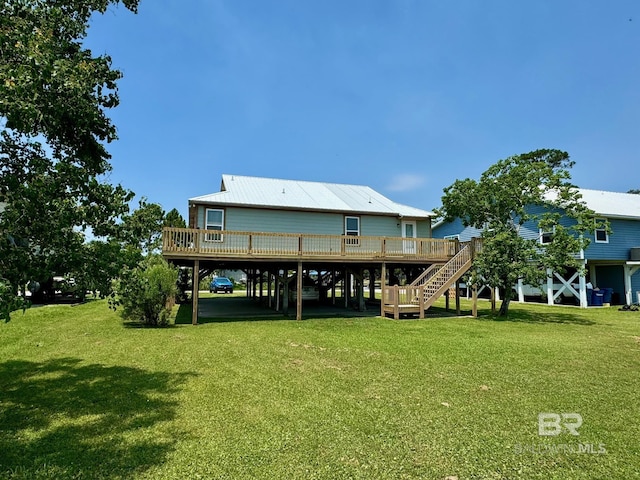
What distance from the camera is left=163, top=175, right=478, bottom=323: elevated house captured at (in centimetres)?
1459

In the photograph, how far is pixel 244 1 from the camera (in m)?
10.7

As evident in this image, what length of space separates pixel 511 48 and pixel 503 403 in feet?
52.5

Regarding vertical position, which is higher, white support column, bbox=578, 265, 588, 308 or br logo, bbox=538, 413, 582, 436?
white support column, bbox=578, 265, 588, 308

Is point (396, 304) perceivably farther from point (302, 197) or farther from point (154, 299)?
point (154, 299)

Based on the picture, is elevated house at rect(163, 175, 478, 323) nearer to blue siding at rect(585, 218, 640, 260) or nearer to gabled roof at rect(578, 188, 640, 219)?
blue siding at rect(585, 218, 640, 260)

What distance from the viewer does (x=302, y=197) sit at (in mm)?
19203

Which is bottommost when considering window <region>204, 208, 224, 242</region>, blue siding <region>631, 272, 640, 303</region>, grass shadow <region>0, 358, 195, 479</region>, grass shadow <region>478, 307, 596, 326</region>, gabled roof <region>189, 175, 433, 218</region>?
grass shadow <region>0, 358, 195, 479</region>

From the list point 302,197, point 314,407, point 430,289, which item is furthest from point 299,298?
point 314,407

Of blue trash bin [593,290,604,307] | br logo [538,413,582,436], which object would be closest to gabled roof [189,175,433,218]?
blue trash bin [593,290,604,307]

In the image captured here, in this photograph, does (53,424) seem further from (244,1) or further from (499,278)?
(499,278)

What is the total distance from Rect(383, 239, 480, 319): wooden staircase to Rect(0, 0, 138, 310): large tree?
40.7 feet

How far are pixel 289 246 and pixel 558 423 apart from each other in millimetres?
12443

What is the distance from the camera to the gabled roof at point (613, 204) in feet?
71.8

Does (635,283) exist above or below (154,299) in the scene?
above
